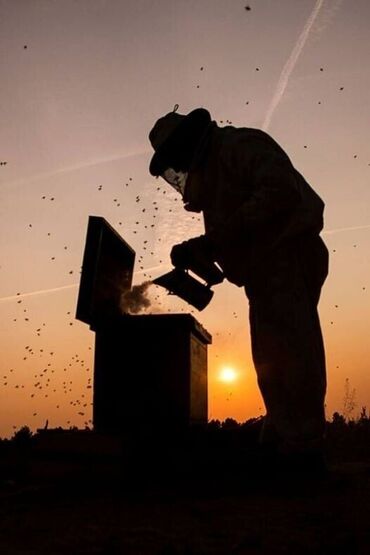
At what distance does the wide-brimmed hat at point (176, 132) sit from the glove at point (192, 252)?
0.73 meters

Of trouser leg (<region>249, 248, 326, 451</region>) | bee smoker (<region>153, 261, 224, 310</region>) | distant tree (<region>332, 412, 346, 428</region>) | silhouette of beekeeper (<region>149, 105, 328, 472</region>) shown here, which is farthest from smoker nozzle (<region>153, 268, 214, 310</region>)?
distant tree (<region>332, 412, 346, 428</region>)

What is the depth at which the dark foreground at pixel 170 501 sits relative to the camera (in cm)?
268

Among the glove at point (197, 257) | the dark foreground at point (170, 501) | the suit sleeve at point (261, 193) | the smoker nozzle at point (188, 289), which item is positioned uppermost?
the suit sleeve at point (261, 193)

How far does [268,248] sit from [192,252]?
0.55m

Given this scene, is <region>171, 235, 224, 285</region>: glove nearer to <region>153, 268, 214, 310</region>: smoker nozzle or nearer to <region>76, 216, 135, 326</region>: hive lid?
<region>153, 268, 214, 310</region>: smoker nozzle

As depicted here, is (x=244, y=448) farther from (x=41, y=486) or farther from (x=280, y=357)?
(x=41, y=486)

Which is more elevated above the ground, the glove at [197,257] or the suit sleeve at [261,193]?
the suit sleeve at [261,193]

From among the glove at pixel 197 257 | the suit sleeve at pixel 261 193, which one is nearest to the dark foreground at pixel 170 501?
the glove at pixel 197 257

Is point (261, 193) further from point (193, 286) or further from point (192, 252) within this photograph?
→ point (193, 286)

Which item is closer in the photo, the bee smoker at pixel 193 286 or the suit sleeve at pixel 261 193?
the suit sleeve at pixel 261 193

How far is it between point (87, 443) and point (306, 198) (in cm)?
241

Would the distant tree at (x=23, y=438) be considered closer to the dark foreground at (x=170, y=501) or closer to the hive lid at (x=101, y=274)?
the dark foreground at (x=170, y=501)

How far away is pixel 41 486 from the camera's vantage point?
4.53 metres

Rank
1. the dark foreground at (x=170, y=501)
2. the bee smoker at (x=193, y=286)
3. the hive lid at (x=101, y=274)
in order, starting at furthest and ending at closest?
the hive lid at (x=101, y=274), the bee smoker at (x=193, y=286), the dark foreground at (x=170, y=501)
